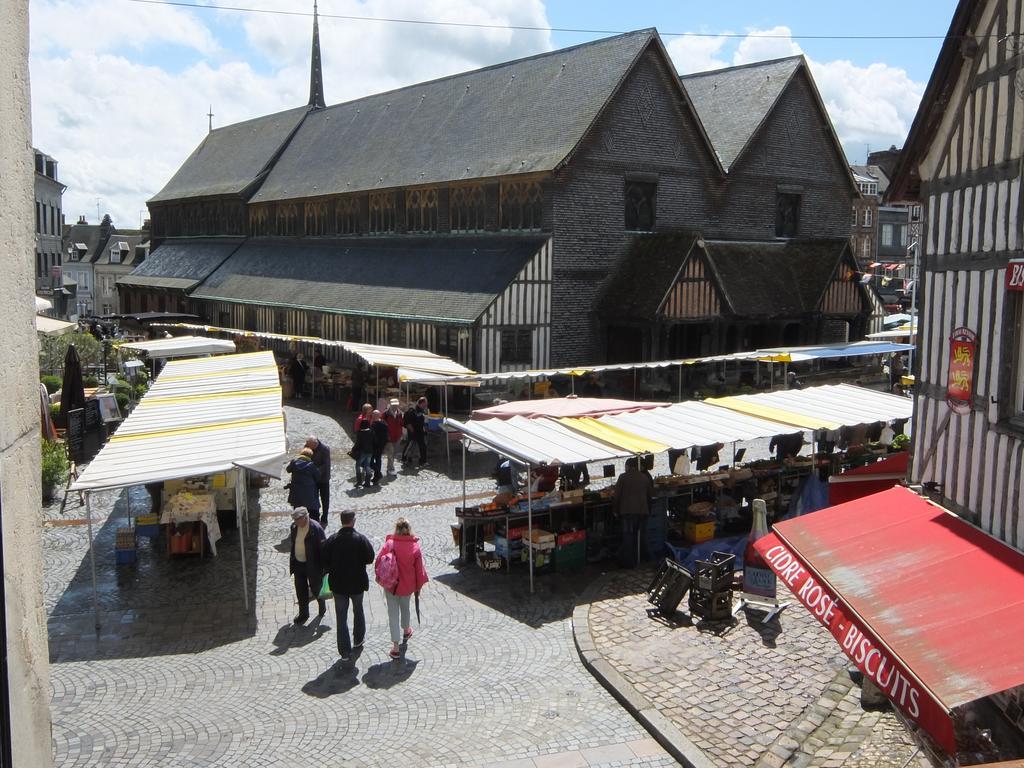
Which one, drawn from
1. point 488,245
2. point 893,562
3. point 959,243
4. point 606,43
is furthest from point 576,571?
point 606,43

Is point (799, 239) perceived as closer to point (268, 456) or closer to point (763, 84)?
point (763, 84)

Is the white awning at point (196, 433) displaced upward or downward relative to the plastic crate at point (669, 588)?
upward

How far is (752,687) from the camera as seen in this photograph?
319 inches

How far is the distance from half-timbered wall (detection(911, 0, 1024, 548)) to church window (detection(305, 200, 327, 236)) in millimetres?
30923

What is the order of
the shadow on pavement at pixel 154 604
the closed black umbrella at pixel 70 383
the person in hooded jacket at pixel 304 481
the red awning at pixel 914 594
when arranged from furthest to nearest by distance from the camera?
1. the closed black umbrella at pixel 70 383
2. the person in hooded jacket at pixel 304 481
3. the shadow on pavement at pixel 154 604
4. the red awning at pixel 914 594

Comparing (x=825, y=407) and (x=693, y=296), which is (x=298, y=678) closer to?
(x=825, y=407)

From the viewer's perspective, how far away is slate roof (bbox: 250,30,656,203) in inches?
1064

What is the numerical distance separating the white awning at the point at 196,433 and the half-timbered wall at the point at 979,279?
262 inches

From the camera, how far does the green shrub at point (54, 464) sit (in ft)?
48.4

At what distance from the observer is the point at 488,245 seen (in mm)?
27672

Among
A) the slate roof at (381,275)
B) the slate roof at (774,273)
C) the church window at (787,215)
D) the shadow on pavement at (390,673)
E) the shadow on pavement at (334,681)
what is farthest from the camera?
the church window at (787,215)

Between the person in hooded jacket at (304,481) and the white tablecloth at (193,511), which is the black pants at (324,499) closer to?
the person in hooded jacket at (304,481)

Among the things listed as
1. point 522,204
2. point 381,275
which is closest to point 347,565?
point 522,204

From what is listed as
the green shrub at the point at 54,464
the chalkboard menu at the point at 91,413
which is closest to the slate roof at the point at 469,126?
the chalkboard menu at the point at 91,413
